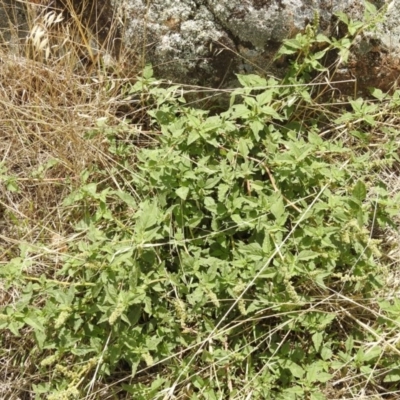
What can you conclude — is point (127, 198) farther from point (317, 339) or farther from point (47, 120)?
point (317, 339)

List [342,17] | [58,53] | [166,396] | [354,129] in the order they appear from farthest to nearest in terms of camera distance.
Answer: [58,53] < [354,129] < [342,17] < [166,396]

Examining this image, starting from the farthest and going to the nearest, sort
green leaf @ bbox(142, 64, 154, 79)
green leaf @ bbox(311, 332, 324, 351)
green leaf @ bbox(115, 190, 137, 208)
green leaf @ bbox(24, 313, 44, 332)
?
green leaf @ bbox(142, 64, 154, 79) < green leaf @ bbox(115, 190, 137, 208) < green leaf @ bbox(311, 332, 324, 351) < green leaf @ bbox(24, 313, 44, 332)

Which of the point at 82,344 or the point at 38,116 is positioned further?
the point at 38,116

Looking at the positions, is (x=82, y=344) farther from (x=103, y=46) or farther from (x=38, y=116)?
(x=103, y=46)

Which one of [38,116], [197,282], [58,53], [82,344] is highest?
[58,53]

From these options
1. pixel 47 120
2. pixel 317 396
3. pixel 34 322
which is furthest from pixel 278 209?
pixel 47 120

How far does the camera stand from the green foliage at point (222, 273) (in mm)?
2369

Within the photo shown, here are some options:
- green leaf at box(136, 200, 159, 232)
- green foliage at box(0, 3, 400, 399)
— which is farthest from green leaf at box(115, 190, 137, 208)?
green leaf at box(136, 200, 159, 232)

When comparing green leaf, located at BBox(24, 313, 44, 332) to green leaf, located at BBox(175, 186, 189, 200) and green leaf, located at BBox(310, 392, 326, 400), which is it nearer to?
green leaf, located at BBox(175, 186, 189, 200)

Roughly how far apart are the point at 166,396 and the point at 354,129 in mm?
1451

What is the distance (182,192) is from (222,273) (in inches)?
13.6

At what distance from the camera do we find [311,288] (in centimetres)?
257

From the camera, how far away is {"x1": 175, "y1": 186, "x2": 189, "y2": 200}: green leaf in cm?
243

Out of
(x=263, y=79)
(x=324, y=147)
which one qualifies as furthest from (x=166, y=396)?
(x=263, y=79)
